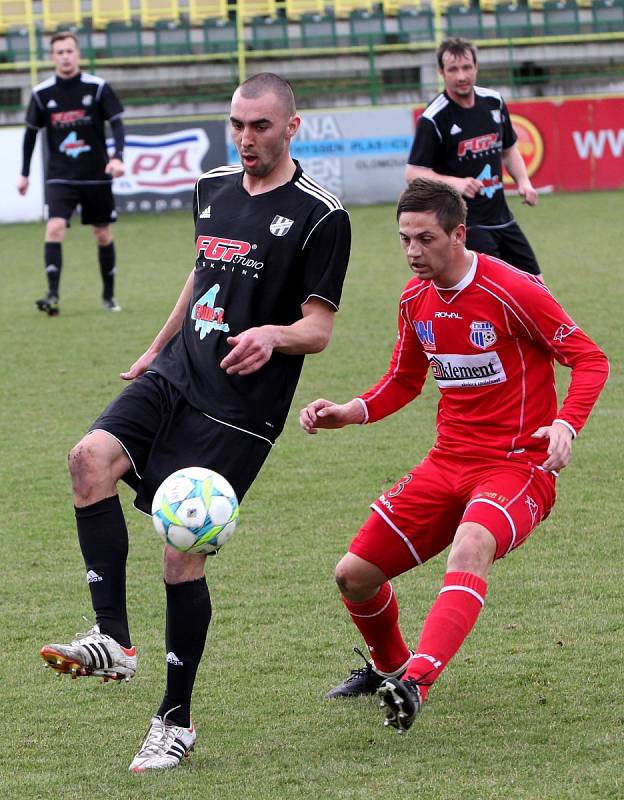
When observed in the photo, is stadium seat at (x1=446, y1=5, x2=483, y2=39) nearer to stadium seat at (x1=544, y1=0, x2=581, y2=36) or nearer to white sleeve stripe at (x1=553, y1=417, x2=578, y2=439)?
stadium seat at (x1=544, y1=0, x2=581, y2=36)

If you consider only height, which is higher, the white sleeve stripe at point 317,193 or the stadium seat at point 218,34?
the white sleeve stripe at point 317,193

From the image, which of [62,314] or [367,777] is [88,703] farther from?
[62,314]

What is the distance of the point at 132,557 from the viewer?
5711 millimetres

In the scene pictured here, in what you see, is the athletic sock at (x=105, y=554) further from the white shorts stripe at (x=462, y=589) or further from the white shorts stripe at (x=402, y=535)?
the white shorts stripe at (x=462, y=589)

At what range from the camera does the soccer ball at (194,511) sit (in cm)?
362

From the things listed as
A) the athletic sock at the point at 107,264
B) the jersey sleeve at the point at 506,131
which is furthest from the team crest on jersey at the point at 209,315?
the athletic sock at the point at 107,264

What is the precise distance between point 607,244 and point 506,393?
12.5 meters

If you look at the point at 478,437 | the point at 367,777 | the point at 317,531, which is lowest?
the point at 317,531

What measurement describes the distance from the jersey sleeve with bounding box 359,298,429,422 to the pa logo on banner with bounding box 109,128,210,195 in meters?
18.7

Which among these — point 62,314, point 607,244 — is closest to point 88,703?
point 62,314

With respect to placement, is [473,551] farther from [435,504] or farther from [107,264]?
[107,264]

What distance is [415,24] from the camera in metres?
27.4

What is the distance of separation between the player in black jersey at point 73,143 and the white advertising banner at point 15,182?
9490 millimetres

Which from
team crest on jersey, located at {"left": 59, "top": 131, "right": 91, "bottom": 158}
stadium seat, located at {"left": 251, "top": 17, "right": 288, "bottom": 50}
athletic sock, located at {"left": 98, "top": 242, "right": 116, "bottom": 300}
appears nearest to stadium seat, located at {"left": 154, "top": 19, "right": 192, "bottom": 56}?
stadium seat, located at {"left": 251, "top": 17, "right": 288, "bottom": 50}
